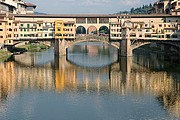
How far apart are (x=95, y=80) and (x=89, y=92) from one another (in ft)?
26.5

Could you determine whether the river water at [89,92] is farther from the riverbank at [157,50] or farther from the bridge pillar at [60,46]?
the riverbank at [157,50]

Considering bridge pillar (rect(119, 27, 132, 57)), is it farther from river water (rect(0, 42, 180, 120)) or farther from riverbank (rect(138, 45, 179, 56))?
river water (rect(0, 42, 180, 120))

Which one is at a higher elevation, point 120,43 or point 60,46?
point 120,43

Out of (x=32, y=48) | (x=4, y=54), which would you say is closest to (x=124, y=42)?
(x=4, y=54)

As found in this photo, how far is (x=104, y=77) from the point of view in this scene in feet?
162

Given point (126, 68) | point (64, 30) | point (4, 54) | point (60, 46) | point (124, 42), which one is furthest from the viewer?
point (64, 30)

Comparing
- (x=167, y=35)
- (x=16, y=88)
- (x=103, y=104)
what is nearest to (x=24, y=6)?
(x=167, y=35)

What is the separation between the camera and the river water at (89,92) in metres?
30.2

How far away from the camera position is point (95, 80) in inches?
1841

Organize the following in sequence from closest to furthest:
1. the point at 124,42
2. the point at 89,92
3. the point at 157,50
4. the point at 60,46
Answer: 1. the point at 89,92
2. the point at 124,42
3. the point at 60,46
4. the point at 157,50

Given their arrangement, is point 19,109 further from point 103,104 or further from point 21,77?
point 21,77

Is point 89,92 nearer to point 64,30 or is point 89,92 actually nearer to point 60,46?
point 60,46

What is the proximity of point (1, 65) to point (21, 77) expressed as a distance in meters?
11.3

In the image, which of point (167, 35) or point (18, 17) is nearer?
point (167, 35)
